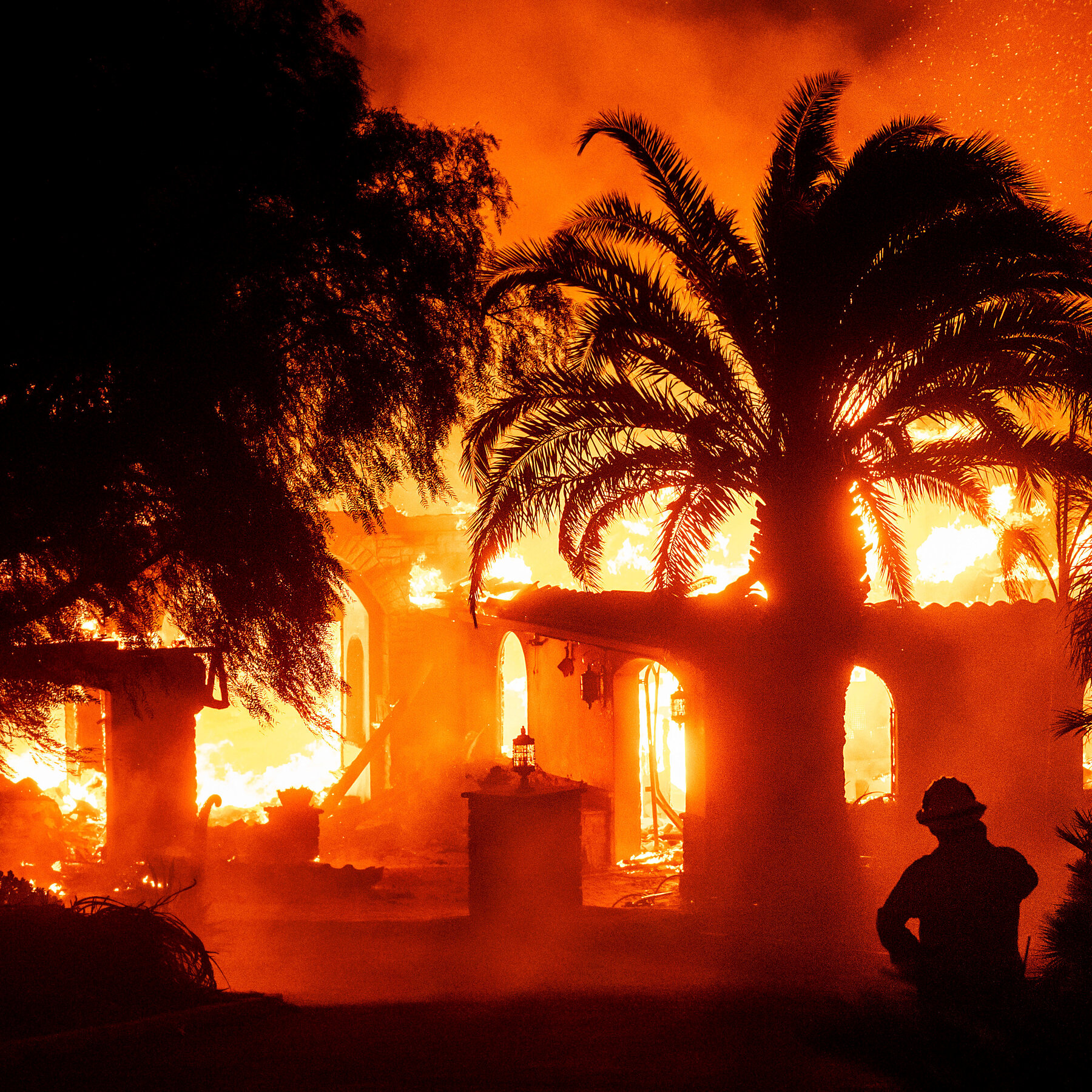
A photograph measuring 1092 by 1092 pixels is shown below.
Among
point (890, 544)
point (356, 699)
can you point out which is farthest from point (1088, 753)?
point (356, 699)

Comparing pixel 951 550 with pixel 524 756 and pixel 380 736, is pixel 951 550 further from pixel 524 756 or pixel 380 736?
pixel 524 756

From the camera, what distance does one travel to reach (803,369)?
8250 mm

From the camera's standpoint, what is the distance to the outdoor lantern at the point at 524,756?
31.5 ft

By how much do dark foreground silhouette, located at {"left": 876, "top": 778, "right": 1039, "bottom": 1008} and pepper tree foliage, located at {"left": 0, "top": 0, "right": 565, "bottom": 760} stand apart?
3714 millimetres

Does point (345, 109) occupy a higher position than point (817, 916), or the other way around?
point (345, 109)

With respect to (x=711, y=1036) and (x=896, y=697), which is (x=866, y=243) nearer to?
(x=711, y=1036)

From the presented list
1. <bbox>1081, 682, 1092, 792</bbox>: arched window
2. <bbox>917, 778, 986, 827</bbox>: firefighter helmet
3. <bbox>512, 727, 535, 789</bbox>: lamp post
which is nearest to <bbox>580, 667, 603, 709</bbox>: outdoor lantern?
<bbox>512, 727, 535, 789</bbox>: lamp post

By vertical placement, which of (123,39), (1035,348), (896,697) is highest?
(123,39)

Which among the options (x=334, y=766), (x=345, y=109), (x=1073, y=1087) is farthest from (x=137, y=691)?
(x=334, y=766)

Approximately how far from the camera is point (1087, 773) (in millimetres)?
18266

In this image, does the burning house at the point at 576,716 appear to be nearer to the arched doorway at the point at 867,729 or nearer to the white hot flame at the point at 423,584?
the white hot flame at the point at 423,584

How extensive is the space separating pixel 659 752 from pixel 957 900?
61.8 ft

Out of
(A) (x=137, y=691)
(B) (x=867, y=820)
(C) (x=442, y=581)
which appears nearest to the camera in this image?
(A) (x=137, y=691)

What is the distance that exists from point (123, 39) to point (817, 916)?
28.1 ft
